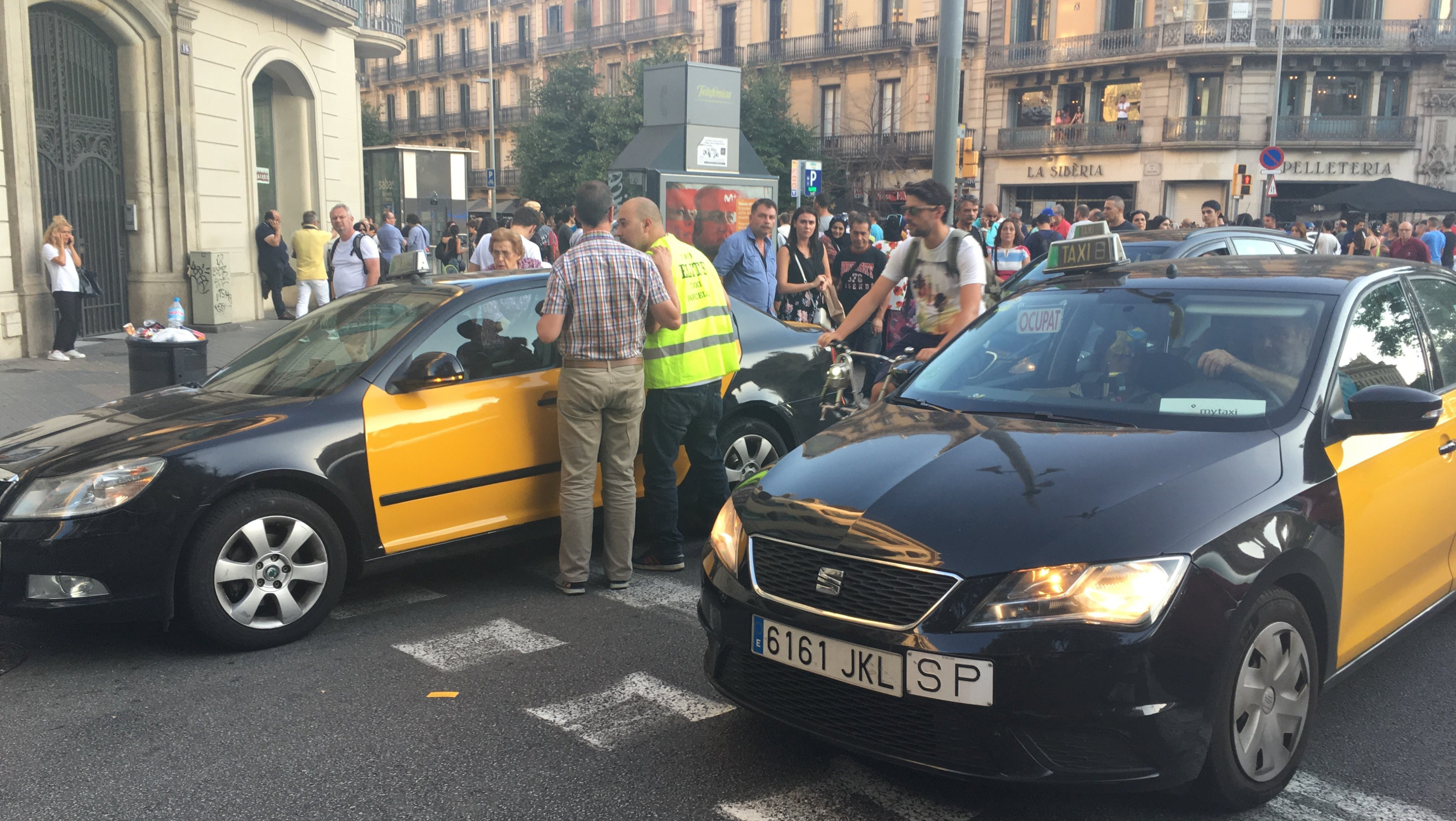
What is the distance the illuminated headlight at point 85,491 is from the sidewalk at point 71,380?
4010mm

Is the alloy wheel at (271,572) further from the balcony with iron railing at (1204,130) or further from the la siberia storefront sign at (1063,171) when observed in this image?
the la siberia storefront sign at (1063,171)

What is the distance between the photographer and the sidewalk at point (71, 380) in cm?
980

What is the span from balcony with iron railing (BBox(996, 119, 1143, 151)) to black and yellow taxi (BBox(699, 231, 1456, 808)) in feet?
120

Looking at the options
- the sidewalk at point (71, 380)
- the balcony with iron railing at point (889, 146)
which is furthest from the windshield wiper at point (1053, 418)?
the balcony with iron railing at point (889, 146)

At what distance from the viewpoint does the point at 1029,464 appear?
333 centimetres

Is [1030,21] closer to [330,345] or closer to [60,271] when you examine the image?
[60,271]

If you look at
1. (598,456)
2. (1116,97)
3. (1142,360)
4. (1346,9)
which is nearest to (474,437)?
(598,456)

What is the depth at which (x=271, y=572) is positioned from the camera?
4.61m

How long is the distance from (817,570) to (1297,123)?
39422 millimetres

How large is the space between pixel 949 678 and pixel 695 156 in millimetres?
12167

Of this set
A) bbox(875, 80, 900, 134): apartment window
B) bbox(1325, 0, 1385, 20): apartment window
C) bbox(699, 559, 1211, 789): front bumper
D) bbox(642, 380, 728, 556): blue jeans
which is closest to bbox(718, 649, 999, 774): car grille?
bbox(699, 559, 1211, 789): front bumper

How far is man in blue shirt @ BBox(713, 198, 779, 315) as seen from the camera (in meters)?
8.97

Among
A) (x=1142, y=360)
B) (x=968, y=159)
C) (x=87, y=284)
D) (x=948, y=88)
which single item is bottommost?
(x=87, y=284)

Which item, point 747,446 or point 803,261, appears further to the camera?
point 803,261
